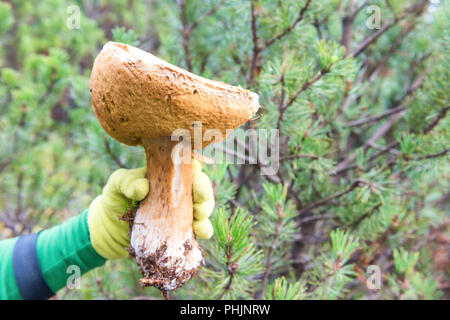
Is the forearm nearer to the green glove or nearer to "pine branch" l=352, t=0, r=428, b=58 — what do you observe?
the green glove

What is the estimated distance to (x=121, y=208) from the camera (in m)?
0.57

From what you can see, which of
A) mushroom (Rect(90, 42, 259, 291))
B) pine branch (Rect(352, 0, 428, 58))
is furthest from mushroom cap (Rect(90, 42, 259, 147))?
pine branch (Rect(352, 0, 428, 58))

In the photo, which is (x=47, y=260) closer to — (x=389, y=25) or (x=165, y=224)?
(x=165, y=224)

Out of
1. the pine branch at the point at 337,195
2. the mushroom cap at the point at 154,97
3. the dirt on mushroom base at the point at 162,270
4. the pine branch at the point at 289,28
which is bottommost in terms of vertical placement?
the dirt on mushroom base at the point at 162,270

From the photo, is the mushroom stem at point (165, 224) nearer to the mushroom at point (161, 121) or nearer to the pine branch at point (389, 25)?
the mushroom at point (161, 121)

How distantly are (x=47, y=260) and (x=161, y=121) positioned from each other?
49 centimetres

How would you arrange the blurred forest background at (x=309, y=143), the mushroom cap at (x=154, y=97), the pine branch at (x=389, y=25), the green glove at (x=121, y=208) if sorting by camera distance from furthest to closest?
1. the pine branch at (x=389, y=25)
2. the blurred forest background at (x=309, y=143)
3. the green glove at (x=121, y=208)
4. the mushroom cap at (x=154, y=97)

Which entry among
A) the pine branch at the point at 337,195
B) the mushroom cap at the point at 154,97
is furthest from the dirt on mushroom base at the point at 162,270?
the pine branch at the point at 337,195

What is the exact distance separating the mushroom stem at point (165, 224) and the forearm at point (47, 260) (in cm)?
25

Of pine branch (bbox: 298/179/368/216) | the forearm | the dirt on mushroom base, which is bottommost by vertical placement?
the forearm

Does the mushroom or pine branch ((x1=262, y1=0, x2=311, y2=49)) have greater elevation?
pine branch ((x1=262, y1=0, x2=311, y2=49))

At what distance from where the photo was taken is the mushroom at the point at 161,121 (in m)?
0.36

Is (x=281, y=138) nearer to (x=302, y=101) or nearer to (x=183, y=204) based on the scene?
(x=302, y=101)

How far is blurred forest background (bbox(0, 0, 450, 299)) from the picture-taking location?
60 centimetres
